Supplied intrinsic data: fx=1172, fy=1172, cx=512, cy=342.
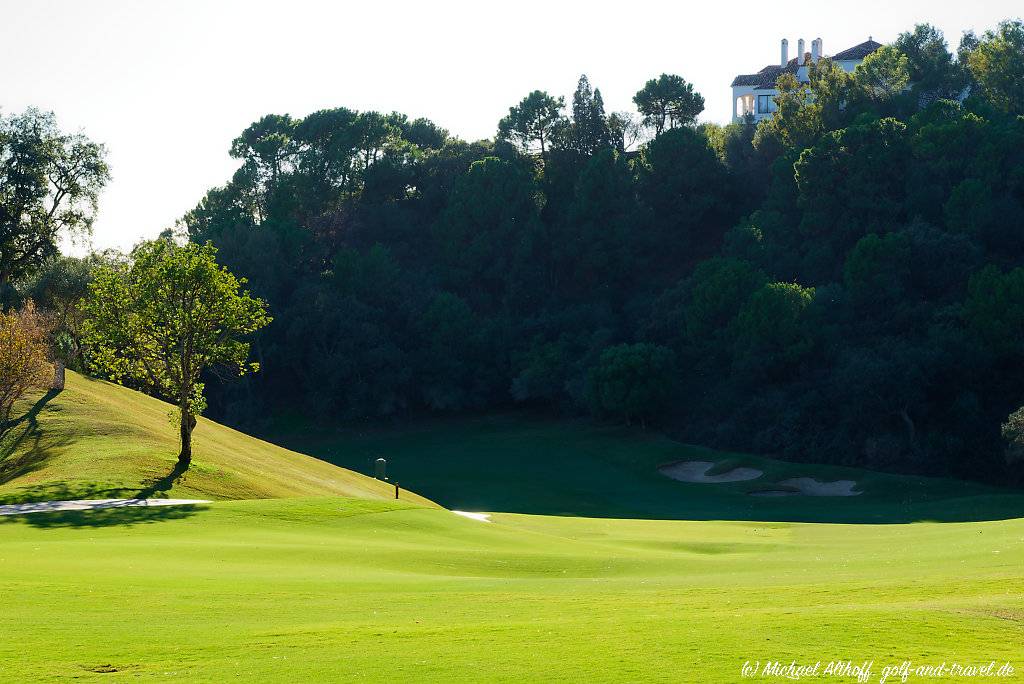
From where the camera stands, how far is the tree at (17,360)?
39.9 metres

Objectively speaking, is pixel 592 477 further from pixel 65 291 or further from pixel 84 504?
pixel 84 504

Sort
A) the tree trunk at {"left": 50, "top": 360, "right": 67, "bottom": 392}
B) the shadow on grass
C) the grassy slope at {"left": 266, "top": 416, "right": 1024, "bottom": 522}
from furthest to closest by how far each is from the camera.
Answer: the grassy slope at {"left": 266, "top": 416, "right": 1024, "bottom": 522}, the tree trunk at {"left": 50, "top": 360, "right": 67, "bottom": 392}, the shadow on grass

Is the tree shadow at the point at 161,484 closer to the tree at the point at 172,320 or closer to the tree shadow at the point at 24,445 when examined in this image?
the tree at the point at 172,320

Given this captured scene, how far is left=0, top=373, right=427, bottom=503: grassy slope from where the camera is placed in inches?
1378

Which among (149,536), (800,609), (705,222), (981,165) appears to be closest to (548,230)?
(705,222)

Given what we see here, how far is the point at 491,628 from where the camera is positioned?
15195 mm

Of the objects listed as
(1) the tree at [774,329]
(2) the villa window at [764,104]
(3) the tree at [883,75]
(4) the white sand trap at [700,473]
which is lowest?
(4) the white sand trap at [700,473]

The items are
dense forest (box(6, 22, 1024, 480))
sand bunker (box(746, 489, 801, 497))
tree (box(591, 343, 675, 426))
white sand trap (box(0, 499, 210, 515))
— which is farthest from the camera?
tree (box(591, 343, 675, 426))

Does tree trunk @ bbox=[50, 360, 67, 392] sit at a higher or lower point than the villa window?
lower

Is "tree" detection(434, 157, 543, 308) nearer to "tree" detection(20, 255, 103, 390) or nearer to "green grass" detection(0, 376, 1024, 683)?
"tree" detection(20, 255, 103, 390)

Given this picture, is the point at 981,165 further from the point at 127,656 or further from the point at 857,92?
the point at 127,656

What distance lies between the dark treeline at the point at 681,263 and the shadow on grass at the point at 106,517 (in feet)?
145

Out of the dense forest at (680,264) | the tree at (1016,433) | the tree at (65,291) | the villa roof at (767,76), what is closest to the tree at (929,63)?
the dense forest at (680,264)

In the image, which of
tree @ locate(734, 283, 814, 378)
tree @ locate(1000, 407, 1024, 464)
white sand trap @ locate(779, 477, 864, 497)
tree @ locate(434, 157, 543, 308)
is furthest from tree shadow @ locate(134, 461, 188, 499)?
tree @ locate(434, 157, 543, 308)
